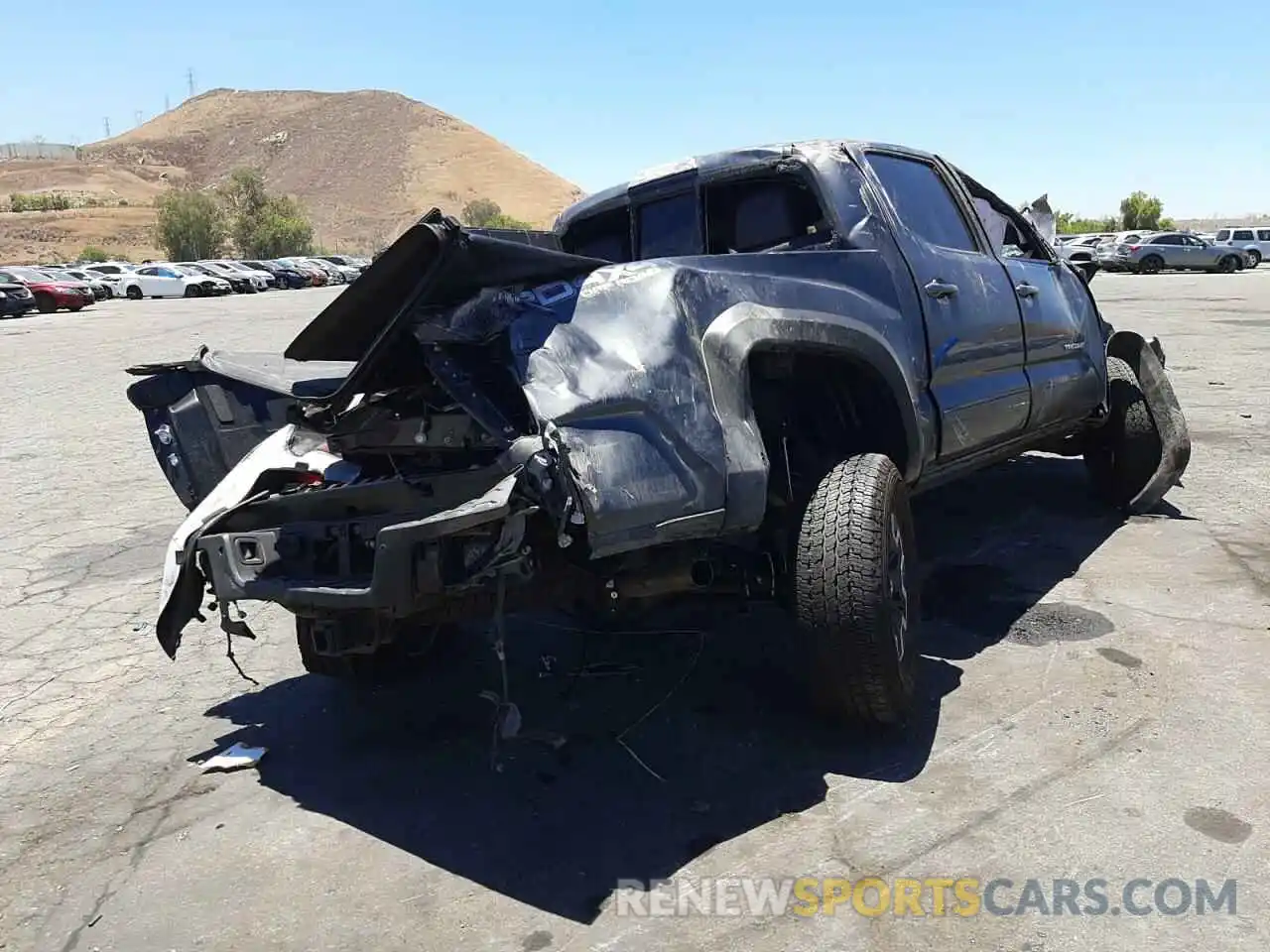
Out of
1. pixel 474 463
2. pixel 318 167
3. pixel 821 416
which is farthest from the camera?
pixel 318 167

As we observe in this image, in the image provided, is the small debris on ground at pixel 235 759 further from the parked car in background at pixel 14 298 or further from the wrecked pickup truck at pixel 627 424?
the parked car in background at pixel 14 298

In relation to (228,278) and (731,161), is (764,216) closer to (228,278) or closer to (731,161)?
(731,161)

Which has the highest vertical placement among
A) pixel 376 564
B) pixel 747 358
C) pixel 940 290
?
pixel 940 290

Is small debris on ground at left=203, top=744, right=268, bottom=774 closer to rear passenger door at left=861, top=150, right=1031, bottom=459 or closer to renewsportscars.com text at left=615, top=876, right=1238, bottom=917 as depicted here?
renewsportscars.com text at left=615, top=876, right=1238, bottom=917

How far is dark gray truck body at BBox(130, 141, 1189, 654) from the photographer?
2883mm

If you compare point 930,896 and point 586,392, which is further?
point 586,392

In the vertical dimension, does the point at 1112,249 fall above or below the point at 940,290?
below

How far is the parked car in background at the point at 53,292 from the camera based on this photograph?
33094 millimetres

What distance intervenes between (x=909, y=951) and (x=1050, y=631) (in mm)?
2281

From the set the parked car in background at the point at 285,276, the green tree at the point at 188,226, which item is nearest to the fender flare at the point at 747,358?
the parked car in background at the point at 285,276

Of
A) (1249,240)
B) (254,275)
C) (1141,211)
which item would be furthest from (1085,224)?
(254,275)

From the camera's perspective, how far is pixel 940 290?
14.0 feet

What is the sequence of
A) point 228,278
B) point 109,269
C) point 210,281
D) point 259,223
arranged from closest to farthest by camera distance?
point 210,281
point 228,278
point 109,269
point 259,223

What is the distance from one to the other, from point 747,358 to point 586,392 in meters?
0.60
